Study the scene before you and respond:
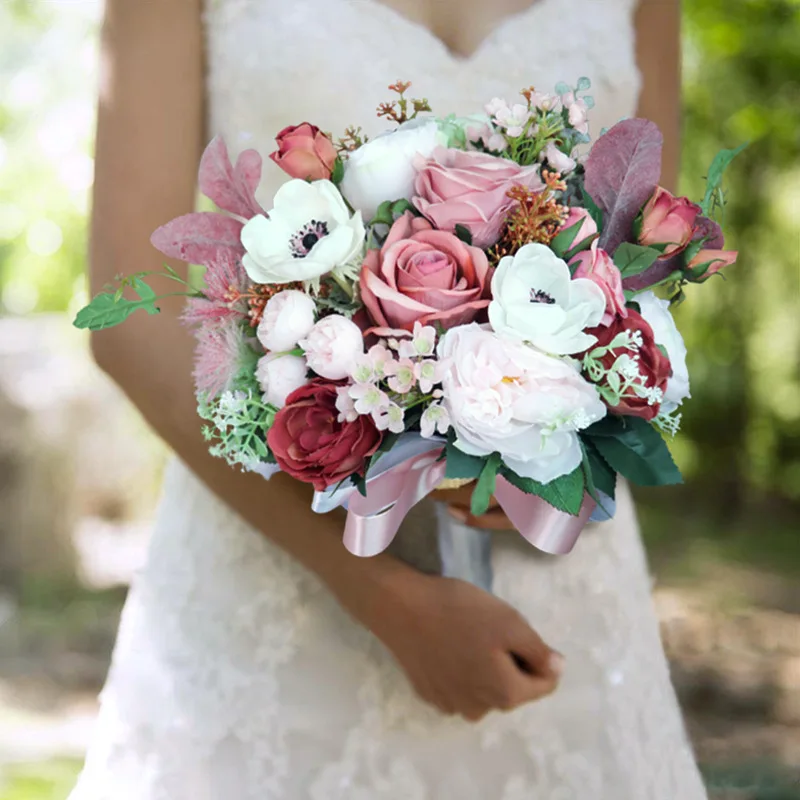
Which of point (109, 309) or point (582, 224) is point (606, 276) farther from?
point (109, 309)

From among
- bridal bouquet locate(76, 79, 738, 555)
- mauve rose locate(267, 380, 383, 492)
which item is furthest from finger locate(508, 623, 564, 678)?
mauve rose locate(267, 380, 383, 492)

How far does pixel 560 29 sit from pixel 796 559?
594cm

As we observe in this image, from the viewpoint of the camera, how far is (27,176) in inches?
209

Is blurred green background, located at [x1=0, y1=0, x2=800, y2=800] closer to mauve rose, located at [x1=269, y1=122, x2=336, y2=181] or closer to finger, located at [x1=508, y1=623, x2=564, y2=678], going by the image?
finger, located at [x1=508, y1=623, x2=564, y2=678]

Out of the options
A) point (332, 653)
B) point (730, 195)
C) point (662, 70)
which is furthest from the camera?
point (730, 195)

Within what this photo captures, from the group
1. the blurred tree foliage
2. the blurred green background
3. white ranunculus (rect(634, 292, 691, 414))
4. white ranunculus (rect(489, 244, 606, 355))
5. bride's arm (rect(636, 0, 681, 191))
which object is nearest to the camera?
white ranunculus (rect(489, 244, 606, 355))

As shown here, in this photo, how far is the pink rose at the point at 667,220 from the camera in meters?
0.86

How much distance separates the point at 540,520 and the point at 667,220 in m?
0.31

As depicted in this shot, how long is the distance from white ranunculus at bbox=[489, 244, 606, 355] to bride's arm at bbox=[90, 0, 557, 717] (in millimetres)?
428

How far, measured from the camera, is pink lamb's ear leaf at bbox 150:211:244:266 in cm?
90

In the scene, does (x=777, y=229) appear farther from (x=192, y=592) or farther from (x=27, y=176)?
(x=192, y=592)

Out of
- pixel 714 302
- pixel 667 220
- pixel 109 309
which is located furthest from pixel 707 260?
pixel 714 302

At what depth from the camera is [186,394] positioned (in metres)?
1.17

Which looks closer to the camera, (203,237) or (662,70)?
(203,237)
